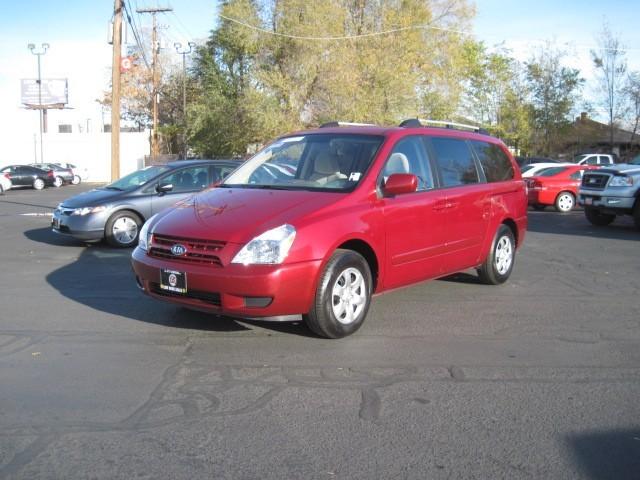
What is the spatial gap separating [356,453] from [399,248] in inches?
115

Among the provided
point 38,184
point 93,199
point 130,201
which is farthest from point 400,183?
point 38,184

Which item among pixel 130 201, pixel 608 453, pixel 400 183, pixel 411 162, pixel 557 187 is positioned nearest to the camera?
pixel 608 453

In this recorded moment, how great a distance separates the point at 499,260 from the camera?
8.05 metres

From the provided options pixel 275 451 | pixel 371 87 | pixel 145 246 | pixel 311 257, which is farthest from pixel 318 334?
pixel 371 87

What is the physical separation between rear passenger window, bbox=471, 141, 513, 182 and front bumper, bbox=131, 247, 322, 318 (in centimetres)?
321

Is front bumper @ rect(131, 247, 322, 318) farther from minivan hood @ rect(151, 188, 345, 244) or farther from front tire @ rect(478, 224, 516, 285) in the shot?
front tire @ rect(478, 224, 516, 285)

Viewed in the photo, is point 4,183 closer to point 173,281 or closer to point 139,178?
point 139,178

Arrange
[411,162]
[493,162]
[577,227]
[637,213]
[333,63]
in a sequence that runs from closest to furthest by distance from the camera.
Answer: [411,162] → [493,162] → [637,213] → [577,227] → [333,63]

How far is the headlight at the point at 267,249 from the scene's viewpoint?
5207 millimetres

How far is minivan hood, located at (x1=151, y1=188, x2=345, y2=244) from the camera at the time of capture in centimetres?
534

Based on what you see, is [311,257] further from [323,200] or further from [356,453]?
[356,453]

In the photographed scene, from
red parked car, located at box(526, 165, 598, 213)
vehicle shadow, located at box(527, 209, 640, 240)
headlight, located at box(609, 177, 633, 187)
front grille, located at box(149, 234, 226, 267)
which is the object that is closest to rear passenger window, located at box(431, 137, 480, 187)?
front grille, located at box(149, 234, 226, 267)

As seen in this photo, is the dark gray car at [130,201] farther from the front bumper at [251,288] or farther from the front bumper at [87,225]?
the front bumper at [251,288]

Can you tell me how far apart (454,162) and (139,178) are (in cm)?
650
